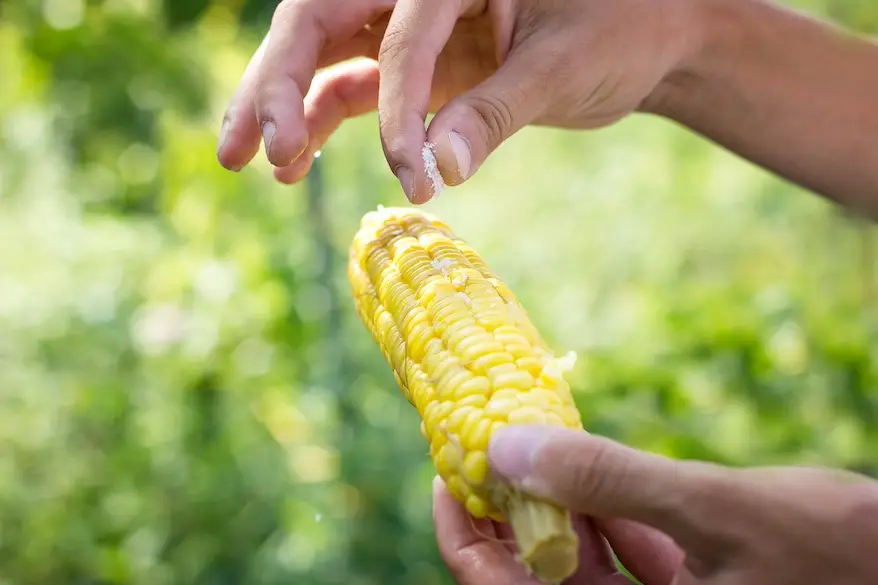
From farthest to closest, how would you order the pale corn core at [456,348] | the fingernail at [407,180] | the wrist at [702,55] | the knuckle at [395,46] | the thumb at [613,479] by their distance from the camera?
the wrist at [702,55] < the knuckle at [395,46] < the fingernail at [407,180] < the pale corn core at [456,348] < the thumb at [613,479]

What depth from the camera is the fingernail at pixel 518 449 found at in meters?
0.72

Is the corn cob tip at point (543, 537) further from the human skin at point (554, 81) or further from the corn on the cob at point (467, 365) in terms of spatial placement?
the human skin at point (554, 81)

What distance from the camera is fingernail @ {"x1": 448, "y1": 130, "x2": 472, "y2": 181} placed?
3.21 feet

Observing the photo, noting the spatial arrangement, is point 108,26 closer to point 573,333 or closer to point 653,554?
point 573,333

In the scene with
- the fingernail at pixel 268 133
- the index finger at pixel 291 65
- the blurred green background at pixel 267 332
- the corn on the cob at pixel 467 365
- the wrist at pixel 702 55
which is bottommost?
the blurred green background at pixel 267 332

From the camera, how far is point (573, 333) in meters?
2.63

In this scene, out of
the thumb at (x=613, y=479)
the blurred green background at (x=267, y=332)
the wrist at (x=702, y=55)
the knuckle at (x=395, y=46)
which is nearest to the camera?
the thumb at (x=613, y=479)

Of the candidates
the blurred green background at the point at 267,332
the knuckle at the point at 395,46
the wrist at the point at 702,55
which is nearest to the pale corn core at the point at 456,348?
the knuckle at the point at 395,46

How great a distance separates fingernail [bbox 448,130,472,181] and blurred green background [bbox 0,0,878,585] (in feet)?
3.08

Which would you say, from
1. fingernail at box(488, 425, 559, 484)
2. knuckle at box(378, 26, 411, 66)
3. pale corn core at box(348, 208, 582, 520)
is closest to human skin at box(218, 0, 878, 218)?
knuckle at box(378, 26, 411, 66)

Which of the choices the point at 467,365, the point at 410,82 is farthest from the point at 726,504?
the point at 410,82

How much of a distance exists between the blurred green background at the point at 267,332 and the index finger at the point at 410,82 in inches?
30.3

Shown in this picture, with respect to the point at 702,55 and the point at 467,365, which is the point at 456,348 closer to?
the point at 467,365

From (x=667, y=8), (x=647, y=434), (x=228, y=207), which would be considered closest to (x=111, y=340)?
(x=228, y=207)
